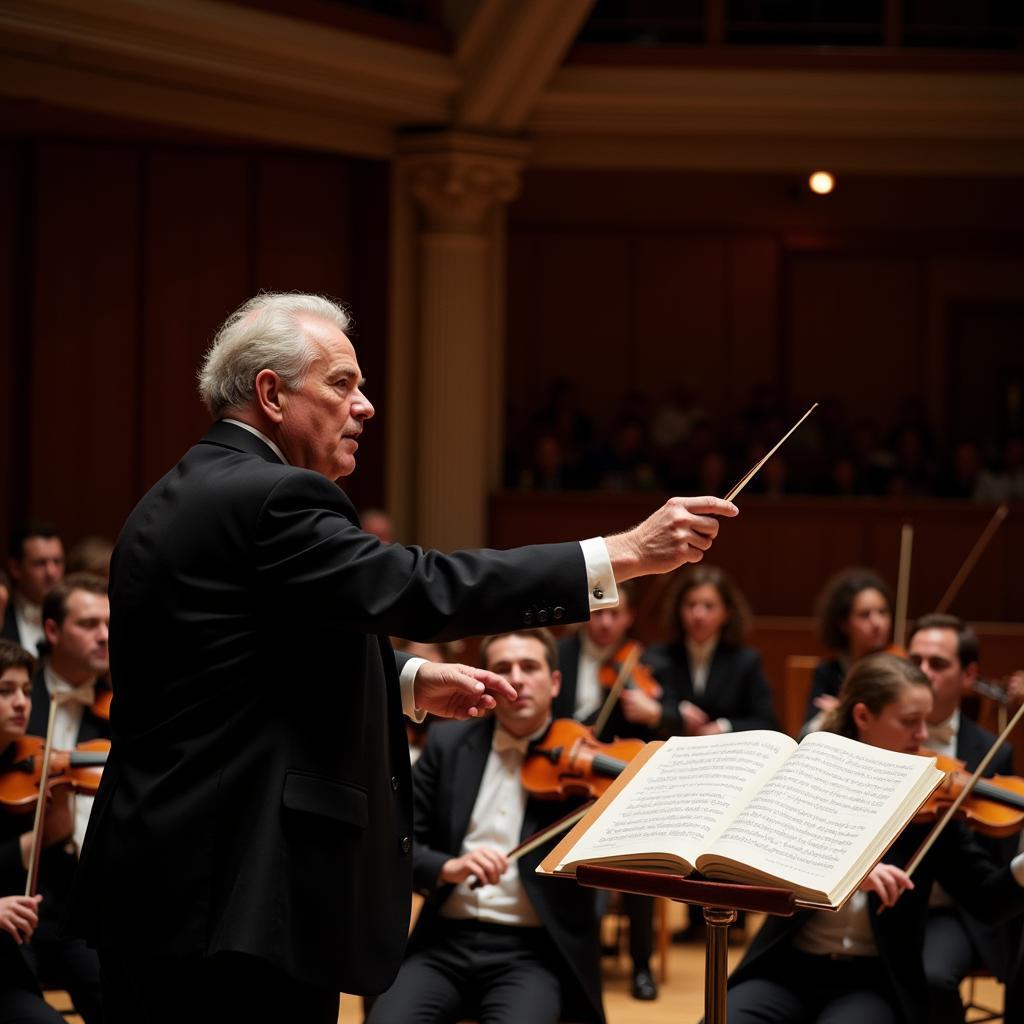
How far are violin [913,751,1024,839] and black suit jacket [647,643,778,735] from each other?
2.01 m

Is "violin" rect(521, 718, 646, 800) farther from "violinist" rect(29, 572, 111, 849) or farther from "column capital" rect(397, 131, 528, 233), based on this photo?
"column capital" rect(397, 131, 528, 233)

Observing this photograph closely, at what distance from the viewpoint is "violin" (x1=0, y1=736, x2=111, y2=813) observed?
361 centimetres

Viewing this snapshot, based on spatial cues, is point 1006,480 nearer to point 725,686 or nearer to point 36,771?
point 725,686

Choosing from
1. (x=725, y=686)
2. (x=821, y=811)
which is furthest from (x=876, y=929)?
(x=725, y=686)

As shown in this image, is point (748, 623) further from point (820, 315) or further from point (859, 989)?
point (820, 315)

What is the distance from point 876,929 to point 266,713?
1883 mm

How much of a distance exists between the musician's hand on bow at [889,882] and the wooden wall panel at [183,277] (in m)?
6.58

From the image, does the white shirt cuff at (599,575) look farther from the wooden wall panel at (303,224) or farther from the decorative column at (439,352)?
the wooden wall panel at (303,224)

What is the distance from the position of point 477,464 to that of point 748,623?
3.38 m

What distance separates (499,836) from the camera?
3928 mm

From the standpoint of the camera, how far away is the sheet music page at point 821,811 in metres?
2.25

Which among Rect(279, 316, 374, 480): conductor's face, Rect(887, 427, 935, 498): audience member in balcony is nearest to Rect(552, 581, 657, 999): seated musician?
Rect(279, 316, 374, 480): conductor's face

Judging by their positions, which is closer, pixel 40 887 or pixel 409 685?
pixel 409 685

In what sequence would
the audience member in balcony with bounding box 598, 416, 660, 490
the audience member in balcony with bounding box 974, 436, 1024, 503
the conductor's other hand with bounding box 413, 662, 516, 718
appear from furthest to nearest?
the audience member in balcony with bounding box 598, 416, 660, 490 < the audience member in balcony with bounding box 974, 436, 1024, 503 < the conductor's other hand with bounding box 413, 662, 516, 718
